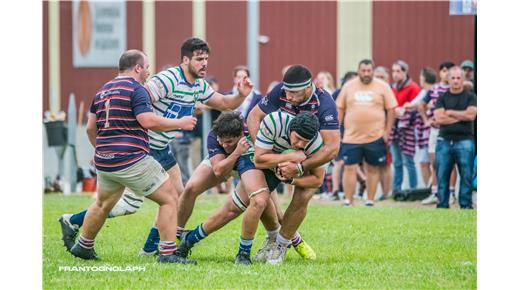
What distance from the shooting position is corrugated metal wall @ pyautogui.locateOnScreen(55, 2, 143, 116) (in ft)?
48.4

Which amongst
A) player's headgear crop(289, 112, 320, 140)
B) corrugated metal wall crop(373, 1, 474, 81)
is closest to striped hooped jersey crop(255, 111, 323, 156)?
player's headgear crop(289, 112, 320, 140)

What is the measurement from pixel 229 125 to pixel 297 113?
1.73 ft

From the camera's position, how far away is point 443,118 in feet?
42.0

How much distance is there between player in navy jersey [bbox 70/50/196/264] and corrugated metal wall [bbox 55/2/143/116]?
21.8 feet

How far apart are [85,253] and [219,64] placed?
385 inches

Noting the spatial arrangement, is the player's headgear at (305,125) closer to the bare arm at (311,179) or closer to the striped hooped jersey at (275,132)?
the striped hooped jersey at (275,132)

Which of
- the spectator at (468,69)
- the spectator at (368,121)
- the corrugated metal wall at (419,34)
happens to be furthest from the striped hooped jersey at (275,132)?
the corrugated metal wall at (419,34)

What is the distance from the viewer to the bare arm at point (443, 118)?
12.8m

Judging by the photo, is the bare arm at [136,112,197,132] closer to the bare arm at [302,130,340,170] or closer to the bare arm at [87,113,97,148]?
the bare arm at [87,113,97,148]

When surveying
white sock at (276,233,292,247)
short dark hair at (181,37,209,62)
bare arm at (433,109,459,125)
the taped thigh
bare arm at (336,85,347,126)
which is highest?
short dark hair at (181,37,209,62)

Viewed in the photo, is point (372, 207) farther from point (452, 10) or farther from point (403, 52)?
point (403, 52)

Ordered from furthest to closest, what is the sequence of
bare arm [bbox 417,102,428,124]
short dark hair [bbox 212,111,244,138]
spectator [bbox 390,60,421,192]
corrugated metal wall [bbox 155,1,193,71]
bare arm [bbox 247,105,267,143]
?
corrugated metal wall [bbox 155,1,193,71]
spectator [bbox 390,60,421,192]
bare arm [bbox 417,102,428,124]
bare arm [bbox 247,105,267,143]
short dark hair [bbox 212,111,244,138]

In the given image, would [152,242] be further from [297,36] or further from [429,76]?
[297,36]

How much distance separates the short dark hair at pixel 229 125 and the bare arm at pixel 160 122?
1.79 ft
